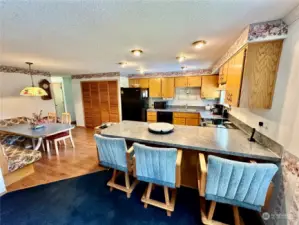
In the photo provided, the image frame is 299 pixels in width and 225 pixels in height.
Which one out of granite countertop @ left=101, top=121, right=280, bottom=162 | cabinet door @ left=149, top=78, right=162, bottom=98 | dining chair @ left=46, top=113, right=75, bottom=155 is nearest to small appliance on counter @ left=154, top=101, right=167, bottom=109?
cabinet door @ left=149, top=78, right=162, bottom=98

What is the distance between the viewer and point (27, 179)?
7.73 ft

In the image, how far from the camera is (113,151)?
5.64ft

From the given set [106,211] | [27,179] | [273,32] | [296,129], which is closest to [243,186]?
[296,129]

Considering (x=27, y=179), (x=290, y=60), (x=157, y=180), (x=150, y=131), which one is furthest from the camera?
(x=27, y=179)

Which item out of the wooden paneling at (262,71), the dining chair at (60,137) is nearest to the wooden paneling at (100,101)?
the dining chair at (60,137)

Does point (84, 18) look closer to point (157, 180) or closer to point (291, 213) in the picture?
point (157, 180)

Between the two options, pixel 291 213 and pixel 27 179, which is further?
pixel 27 179

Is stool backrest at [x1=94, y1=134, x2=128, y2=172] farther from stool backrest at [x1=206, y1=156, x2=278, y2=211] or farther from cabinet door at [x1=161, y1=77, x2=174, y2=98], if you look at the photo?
cabinet door at [x1=161, y1=77, x2=174, y2=98]

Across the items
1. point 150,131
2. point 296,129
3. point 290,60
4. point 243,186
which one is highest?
point 290,60

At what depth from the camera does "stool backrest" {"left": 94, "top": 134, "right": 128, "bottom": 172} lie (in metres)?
1.65

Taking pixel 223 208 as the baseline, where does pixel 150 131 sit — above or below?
above

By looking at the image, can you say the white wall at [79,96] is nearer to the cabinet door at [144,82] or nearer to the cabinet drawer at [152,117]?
the cabinet door at [144,82]

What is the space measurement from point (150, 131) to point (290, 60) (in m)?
1.80

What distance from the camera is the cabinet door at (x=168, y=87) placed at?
479 cm
